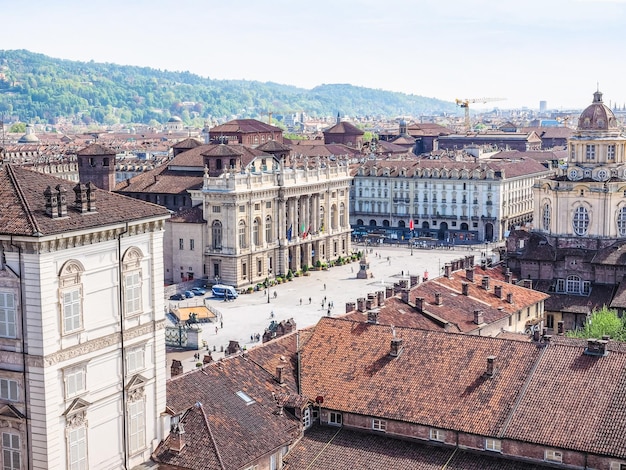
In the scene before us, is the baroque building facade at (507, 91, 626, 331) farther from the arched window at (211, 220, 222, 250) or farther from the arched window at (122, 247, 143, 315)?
the arched window at (122, 247, 143, 315)

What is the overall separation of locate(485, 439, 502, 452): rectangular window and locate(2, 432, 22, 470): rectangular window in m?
22.5

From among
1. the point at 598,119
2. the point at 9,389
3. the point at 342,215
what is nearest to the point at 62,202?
the point at 9,389

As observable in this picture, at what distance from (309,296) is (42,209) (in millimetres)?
91057

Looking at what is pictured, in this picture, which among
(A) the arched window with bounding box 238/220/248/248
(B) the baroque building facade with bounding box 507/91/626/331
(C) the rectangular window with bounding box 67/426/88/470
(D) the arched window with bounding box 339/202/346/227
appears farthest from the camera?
(D) the arched window with bounding box 339/202/346/227

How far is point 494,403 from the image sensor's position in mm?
53031

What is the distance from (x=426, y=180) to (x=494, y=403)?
479 ft

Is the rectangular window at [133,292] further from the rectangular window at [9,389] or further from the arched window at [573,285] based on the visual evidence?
the arched window at [573,285]

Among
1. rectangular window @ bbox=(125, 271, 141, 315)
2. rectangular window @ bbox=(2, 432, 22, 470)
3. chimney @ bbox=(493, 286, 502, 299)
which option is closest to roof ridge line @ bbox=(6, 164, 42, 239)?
rectangular window @ bbox=(125, 271, 141, 315)

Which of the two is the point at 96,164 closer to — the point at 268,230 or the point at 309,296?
the point at 268,230

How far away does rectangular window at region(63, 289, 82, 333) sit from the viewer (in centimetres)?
4366

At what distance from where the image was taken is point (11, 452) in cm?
4384

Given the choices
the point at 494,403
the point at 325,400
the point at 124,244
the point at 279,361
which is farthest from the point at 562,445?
the point at 124,244

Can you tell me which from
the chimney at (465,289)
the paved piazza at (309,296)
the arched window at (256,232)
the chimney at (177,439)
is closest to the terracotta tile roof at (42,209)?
the chimney at (177,439)

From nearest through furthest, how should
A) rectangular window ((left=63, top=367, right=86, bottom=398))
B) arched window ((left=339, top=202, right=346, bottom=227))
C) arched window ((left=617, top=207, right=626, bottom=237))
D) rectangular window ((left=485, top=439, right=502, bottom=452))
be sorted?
rectangular window ((left=63, top=367, right=86, bottom=398))
rectangular window ((left=485, top=439, right=502, bottom=452))
arched window ((left=617, top=207, right=626, bottom=237))
arched window ((left=339, top=202, right=346, bottom=227))
